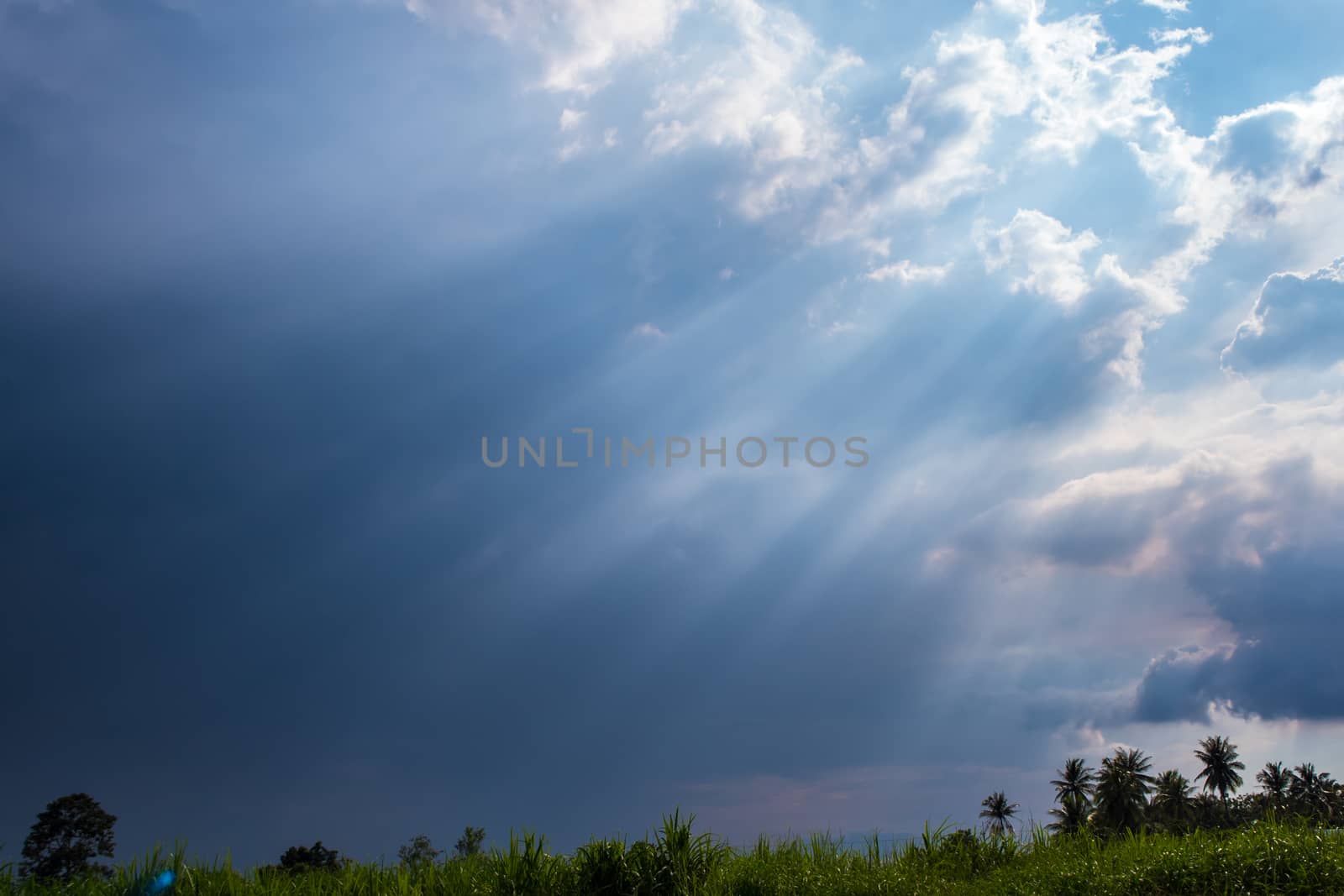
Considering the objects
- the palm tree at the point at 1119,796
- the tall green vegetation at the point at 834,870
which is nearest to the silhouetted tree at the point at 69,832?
the tall green vegetation at the point at 834,870

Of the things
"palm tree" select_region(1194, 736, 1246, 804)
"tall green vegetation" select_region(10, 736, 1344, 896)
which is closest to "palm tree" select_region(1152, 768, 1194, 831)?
"palm tree" select_region(1194, 736, 1246, 804)

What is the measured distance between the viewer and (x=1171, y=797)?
289 feet

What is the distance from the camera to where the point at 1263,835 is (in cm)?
1249

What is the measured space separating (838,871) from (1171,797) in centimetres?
9102

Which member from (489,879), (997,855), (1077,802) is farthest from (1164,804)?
(489,879)

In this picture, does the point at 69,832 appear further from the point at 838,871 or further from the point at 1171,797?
the point at 1171,797

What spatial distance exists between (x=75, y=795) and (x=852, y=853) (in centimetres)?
4565

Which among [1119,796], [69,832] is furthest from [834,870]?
Answer: [1119,796]

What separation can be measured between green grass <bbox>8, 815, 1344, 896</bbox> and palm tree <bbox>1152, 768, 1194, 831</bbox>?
278 feet

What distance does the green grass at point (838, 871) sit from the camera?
1175 centimetres

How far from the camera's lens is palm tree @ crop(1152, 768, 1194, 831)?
85.2 m

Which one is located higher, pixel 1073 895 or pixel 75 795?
pixel 75 795

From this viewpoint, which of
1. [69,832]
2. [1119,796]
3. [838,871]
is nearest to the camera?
[838,871]

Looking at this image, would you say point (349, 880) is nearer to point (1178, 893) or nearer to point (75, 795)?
point (1178, 893)
